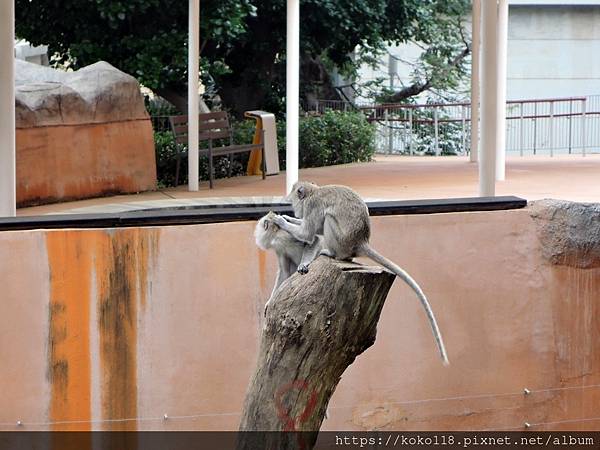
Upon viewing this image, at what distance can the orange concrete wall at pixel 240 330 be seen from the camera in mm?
9000

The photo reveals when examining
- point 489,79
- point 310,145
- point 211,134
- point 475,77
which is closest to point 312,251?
point 489,79

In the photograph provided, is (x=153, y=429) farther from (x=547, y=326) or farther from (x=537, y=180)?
(x=537, y=180)

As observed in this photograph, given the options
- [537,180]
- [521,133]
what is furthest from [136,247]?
[521,133]

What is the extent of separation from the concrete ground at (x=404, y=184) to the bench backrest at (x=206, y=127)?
71cm

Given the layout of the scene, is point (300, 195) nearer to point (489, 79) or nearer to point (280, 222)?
point (280, 222)

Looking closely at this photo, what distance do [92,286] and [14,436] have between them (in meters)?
1.36

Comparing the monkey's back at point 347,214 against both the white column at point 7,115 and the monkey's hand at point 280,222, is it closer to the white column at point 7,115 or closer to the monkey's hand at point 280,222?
the monkey's hand at point 280,222

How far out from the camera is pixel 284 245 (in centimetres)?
602

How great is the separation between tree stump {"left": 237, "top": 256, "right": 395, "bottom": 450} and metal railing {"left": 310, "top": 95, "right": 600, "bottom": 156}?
64.1 feet

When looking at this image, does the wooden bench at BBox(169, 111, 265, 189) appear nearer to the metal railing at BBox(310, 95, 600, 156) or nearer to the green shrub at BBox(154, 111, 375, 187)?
the green shrub at BBox(154, 111, 375, 187)

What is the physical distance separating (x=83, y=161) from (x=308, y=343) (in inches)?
370

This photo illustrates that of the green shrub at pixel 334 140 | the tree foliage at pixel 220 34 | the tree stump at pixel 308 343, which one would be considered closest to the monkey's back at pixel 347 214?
the tree stump at pixel 308 343

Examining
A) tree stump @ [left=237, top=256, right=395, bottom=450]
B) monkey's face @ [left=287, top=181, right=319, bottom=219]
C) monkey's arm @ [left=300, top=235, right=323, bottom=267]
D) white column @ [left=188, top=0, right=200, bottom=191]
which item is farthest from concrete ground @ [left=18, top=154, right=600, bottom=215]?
tree stump @ [left=237, top=256, right=395, bottom=450]

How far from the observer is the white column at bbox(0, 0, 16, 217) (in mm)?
10102
